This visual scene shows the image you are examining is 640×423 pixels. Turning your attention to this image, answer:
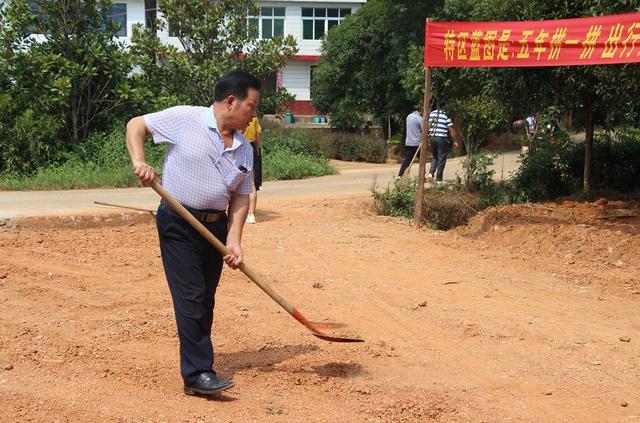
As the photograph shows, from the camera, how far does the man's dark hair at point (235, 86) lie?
4770 millimetres

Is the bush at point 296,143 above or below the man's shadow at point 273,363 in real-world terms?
above

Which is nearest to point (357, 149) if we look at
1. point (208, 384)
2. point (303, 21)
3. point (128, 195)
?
point (128, 195)

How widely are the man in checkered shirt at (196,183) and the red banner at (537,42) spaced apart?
5.68m

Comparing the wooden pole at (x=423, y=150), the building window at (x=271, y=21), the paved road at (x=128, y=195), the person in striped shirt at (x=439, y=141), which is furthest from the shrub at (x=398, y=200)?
the building window at (x=271, y=21)

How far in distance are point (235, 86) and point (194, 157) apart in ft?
1.51

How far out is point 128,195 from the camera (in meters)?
13.8

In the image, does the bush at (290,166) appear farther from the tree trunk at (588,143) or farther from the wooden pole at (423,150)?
the tree trunk at (588,143)

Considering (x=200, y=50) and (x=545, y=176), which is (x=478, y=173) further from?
(x=200, y=50)

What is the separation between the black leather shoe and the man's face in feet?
4.62

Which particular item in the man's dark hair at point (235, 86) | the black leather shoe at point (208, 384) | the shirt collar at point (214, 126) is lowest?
the black leather shoe at point (208, 384)

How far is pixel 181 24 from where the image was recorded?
17.7 m

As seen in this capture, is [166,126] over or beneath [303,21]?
beneath

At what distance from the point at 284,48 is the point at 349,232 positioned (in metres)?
8.46

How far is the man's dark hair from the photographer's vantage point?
188 inches
